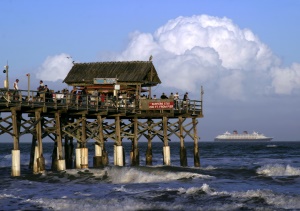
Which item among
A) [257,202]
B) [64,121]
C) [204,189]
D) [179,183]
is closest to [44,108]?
[64,121]

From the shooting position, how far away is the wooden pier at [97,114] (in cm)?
3834

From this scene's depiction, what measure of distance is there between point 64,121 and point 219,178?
10.3 m

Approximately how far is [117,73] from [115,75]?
0.26 meters

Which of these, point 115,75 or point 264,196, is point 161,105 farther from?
point 264,196

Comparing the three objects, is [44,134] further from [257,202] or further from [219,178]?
[257,202]

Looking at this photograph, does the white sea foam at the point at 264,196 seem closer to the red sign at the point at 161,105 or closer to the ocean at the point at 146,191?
the ocean at the point at 146,191

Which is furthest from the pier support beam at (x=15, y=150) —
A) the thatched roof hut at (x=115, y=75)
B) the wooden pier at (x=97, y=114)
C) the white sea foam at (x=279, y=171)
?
the white sea foam at (x=279, y=171)

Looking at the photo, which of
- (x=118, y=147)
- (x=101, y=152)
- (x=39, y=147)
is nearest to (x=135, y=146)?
(x=118, y=147)

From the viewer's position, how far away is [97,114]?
44062 millimetres

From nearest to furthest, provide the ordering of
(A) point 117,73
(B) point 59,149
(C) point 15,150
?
(C) point 15,150
(B) point 59,149
(A) point 117,73

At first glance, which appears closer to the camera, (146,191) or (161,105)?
(146,191)

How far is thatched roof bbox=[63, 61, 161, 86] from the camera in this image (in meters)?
48.8

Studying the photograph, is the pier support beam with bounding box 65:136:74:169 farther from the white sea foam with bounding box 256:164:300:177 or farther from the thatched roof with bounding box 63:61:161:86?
the white sea foam with bounding box 256:164:300:177

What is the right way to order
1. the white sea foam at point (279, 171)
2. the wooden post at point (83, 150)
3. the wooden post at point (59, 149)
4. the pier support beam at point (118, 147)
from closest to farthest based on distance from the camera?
the wooden post at point (59, 149) → the wooden post at point (83, 150) → the white sea foam at point (279, 171) → the pier support beam at point (118, 147)
